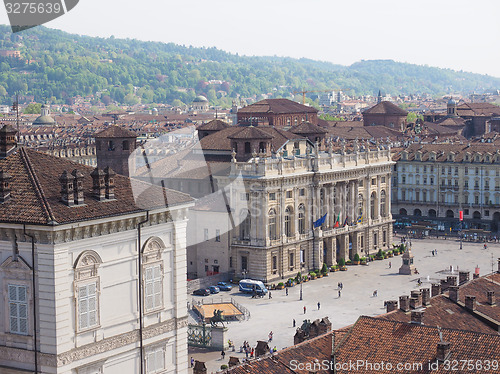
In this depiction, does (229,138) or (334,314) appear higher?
(229,138)

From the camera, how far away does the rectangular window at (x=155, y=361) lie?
119 ft

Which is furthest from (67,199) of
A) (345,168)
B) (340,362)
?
(345,168)

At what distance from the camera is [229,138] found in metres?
97.6

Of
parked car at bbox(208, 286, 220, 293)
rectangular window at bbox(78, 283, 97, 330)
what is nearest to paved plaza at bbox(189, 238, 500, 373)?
parked car at bbox(208, 286, 220, 293)

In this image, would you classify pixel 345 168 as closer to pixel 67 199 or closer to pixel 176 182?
pixel 176 182

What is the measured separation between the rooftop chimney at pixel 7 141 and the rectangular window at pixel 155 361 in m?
8.66

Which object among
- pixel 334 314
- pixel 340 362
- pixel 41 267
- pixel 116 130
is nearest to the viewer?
pixel 41 267

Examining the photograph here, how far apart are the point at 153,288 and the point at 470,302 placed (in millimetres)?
19134

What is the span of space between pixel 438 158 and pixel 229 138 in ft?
148

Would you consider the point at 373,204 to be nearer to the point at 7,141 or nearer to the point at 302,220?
the point at 302,220
